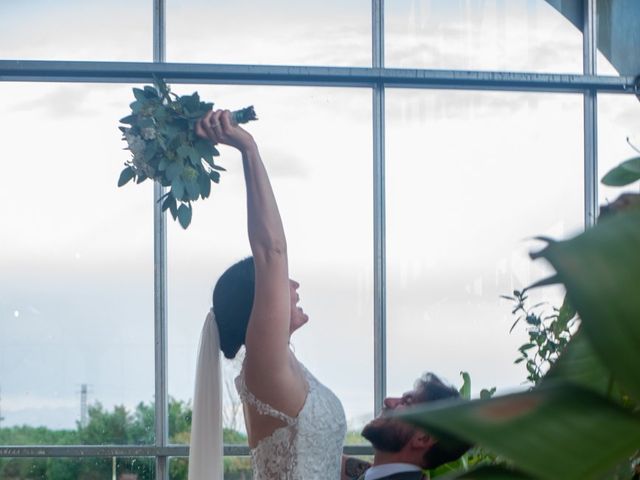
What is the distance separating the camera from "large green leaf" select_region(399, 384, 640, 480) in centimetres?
20

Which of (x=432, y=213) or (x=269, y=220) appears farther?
(x=432, y=213)

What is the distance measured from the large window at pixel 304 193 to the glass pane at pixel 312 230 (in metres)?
0.01

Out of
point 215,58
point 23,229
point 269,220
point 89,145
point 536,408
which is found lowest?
point 536,408

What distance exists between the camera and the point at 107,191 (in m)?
5.91

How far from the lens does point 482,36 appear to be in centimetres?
615

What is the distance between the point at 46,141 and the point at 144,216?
63 centimetres

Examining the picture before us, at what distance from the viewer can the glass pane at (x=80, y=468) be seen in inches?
225

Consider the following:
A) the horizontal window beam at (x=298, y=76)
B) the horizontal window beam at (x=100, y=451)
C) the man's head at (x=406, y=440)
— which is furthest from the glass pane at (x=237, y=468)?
the man's head at (x=406, y=440)

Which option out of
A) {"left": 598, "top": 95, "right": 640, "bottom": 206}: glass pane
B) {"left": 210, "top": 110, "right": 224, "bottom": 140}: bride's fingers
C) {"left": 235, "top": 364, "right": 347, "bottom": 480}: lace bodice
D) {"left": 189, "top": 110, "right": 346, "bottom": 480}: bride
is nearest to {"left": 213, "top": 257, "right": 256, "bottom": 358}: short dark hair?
{"left": 189, "top": 110, "right": 346, "bottom": 480}: bride

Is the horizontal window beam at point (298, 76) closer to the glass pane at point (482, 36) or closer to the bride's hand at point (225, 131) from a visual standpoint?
the glass pane at point (482, 36)

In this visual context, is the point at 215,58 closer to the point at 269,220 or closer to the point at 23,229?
the point at 23,229

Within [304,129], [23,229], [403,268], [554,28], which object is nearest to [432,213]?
[403,268]

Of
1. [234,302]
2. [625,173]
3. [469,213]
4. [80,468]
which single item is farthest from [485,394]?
[469,213]

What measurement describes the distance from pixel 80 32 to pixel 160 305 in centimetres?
147
